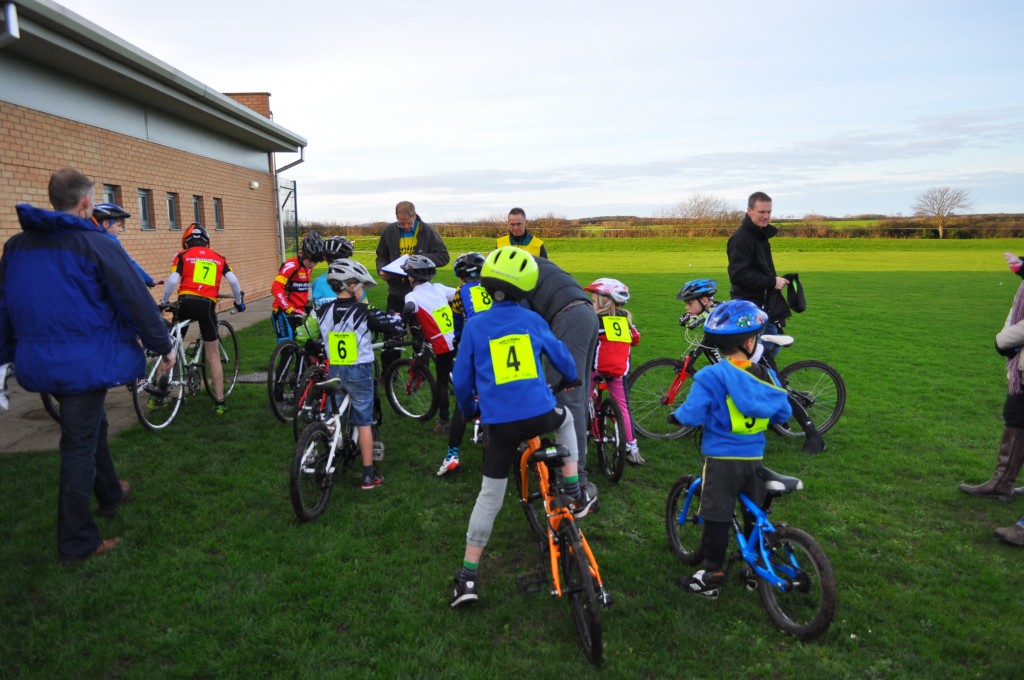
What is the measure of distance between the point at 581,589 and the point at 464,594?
74 cm

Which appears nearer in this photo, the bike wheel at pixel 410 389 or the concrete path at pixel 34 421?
the concrete path at pixel 34 421

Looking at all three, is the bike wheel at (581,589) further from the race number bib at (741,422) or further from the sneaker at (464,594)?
the race number bib at (741,422)

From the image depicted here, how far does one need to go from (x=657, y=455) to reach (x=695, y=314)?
55.0 inches

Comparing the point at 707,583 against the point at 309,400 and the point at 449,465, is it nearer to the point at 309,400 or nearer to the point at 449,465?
the point at 449,465

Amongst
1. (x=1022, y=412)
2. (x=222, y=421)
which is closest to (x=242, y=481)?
(x=222, y=421)

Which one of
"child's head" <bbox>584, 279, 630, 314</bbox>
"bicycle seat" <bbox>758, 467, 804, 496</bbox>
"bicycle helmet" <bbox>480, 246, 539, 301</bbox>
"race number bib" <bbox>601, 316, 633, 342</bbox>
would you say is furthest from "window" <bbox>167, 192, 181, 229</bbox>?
"bicycle seat" <bbox>758, 467, 804, 496</bbox>

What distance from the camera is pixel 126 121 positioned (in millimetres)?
12102

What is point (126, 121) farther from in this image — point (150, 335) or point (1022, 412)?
point (1022, 412)

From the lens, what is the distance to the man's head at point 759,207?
630 cm

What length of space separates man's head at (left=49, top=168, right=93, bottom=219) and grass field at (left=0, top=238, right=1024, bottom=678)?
83.9 inches

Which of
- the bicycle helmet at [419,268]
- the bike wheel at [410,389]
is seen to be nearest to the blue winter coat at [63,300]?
the bicycle helmet at [419,268]

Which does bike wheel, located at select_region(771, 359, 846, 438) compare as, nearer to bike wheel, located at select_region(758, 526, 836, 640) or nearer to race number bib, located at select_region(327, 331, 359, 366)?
bike wheel, located at select_region(758, 526, 836, 640)

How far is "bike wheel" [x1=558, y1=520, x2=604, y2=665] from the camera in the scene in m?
3.12

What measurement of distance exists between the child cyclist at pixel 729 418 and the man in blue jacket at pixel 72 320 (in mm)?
3363
